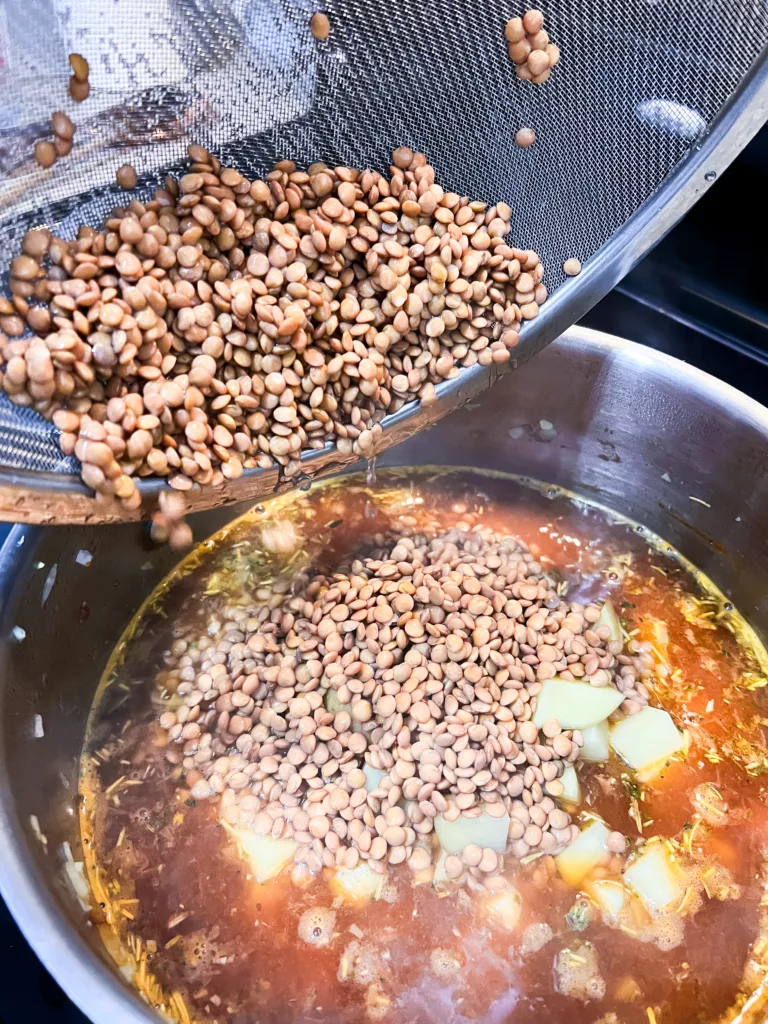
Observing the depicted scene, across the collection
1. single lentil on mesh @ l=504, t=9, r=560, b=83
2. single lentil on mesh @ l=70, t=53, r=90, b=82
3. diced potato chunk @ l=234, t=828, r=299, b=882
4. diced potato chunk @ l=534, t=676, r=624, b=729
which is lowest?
diced potato chunk @ l=234, t=828, r=299, b=882

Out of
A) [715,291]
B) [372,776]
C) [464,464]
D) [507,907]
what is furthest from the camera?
[464,464]

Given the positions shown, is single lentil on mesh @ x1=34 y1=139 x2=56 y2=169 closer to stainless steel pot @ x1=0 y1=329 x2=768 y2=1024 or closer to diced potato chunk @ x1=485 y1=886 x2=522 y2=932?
stainless steel pot @ x1=0 y1=329 x2=768 y2=1024

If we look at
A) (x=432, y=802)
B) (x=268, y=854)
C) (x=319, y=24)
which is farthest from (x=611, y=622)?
(x=319, y=24)

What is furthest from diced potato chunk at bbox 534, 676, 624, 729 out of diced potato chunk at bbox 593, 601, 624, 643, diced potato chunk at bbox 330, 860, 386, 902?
diced potato chunk at bbox 330, 860, 386, 902

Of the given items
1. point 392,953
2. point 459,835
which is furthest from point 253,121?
point 392,953

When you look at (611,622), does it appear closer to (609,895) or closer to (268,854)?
(609,895)
